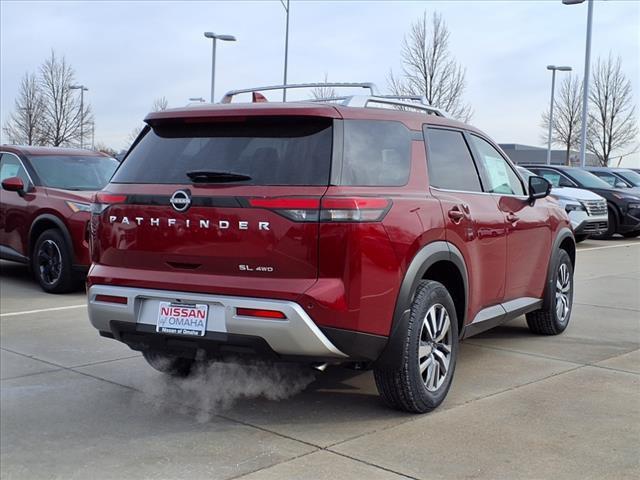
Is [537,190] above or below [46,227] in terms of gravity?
above

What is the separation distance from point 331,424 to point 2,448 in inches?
68.7

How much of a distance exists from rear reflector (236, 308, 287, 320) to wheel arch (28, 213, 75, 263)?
545 cm

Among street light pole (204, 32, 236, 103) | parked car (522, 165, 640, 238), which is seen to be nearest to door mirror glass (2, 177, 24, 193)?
parked car (522, 165, 640, 238)

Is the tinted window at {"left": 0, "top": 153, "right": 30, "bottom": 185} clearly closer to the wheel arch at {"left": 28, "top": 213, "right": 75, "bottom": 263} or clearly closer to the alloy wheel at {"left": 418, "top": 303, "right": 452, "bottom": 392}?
the wheel arch at {"left": 28, "top": 213, "right": 75, "bottom": 263}

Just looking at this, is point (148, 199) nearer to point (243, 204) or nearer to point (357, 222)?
point (243, 204)

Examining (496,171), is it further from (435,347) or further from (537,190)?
(435,347)

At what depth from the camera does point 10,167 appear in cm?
1023

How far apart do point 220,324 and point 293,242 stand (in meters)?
0.58

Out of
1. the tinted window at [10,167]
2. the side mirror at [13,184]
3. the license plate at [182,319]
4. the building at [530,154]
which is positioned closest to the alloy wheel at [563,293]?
the license plate at [182,319]

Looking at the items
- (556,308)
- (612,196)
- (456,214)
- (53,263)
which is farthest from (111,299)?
(612,196)

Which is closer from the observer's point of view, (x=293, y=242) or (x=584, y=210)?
(x=293, y=242)

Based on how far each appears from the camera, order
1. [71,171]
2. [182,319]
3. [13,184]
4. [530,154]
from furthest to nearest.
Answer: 1. [530,154]
2. [71,171]
3. [13,184]
4. [182,319]

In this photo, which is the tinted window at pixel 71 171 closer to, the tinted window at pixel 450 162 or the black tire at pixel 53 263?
the black tire at pixel 53 263

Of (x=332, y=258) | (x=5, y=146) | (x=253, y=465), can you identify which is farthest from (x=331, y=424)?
(x=5, y=146)
